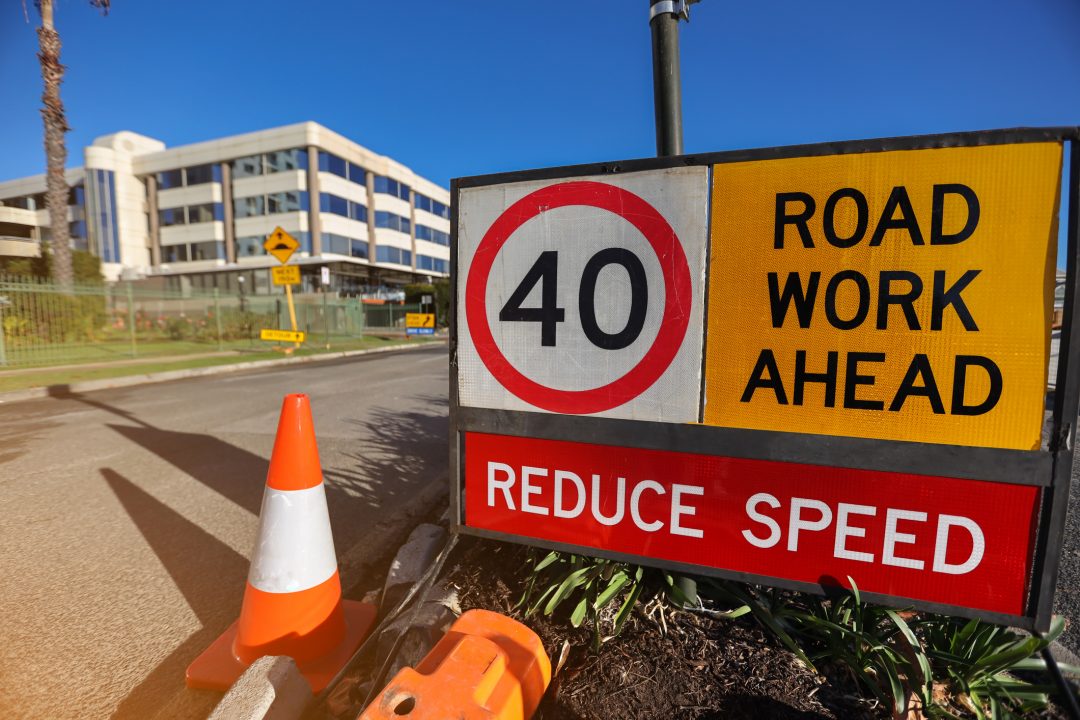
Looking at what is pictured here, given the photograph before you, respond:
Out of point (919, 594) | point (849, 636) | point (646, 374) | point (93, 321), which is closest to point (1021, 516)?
point (919, 594)

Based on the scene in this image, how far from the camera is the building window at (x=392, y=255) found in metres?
43.2

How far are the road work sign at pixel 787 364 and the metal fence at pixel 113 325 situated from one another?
1439cm

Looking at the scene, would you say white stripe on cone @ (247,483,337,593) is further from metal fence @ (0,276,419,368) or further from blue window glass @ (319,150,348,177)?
blue window glass @ (319,150,348,177)

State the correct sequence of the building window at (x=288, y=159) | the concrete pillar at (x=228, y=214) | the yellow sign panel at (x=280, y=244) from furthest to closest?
the concrete pillar at (x=228, y=214)
the building window at (x=288, y=159)
the yellow sign panel at (x=280, y=244)

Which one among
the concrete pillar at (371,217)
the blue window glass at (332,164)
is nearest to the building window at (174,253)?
the blue window glass at (332,164)

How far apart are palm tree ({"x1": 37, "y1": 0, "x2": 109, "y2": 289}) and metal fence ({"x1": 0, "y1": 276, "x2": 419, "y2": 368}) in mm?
1020

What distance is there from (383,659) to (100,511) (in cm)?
299

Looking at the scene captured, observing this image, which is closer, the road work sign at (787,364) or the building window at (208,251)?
the road work sign at (787,364)

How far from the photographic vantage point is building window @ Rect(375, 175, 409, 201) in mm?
43178

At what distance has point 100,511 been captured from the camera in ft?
11.4

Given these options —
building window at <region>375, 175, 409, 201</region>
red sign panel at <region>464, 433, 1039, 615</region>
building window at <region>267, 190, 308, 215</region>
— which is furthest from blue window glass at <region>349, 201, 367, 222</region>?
red sign panel at <region>464, 433, 1039, 615</region>

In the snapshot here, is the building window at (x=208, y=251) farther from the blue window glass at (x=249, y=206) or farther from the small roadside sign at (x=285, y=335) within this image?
the small roadside sign at (x=285, y=335)

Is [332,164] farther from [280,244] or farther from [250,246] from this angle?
[280,244]

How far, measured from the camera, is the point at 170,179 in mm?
40500
